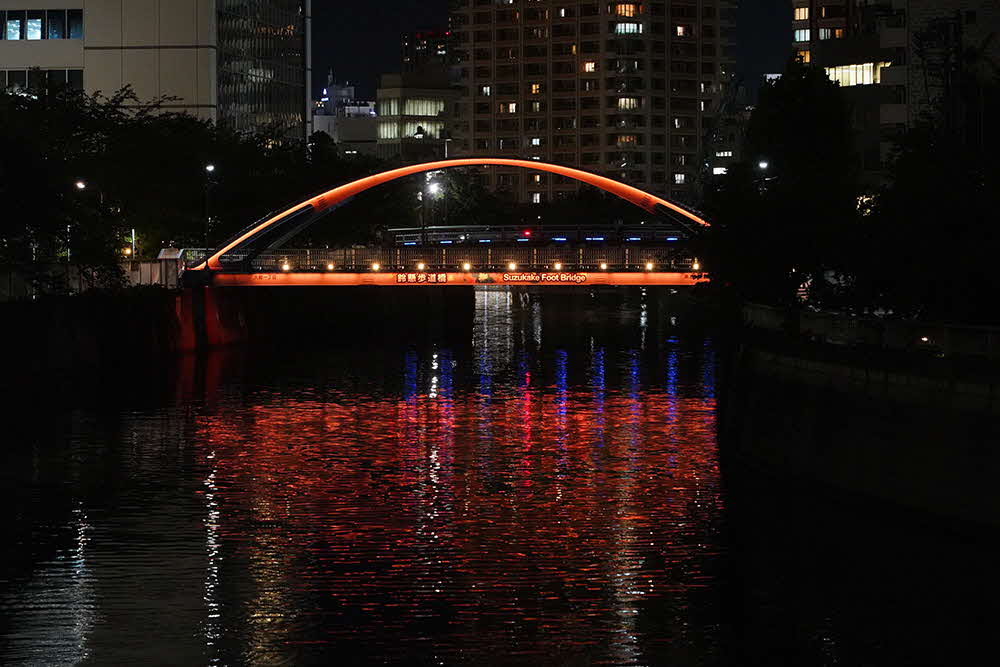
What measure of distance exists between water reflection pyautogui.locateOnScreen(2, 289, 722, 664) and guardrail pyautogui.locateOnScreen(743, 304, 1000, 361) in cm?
407

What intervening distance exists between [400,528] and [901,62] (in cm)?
7445

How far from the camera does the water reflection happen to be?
2709cm

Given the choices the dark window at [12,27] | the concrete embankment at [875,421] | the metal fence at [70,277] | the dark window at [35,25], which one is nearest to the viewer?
the concrete embankment at [875,421]

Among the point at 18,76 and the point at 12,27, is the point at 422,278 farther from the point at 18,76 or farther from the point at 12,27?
the point at 12,27

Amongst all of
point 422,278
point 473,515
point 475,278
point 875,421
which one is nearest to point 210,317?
point 422,278

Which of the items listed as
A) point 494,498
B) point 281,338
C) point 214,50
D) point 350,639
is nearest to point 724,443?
point 494,498

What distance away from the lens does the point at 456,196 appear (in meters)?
159

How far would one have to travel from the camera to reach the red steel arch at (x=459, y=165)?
82.9 meters

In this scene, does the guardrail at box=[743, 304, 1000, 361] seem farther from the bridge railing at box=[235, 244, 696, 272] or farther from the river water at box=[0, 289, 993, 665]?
the bridge railing at box=[235, 244, 696, 272]

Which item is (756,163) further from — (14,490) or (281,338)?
(14,490)

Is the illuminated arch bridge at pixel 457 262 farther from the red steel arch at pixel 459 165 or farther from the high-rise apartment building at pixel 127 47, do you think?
the high-rise apartment building at pixel 127 47

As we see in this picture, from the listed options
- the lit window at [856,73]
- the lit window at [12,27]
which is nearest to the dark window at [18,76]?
the lit window at [12,27]

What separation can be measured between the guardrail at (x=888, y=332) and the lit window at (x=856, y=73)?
8485cm

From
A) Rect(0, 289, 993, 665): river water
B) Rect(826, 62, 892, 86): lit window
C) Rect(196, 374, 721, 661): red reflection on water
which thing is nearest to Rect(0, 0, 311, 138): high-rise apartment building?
Rect(826, 62, 892, 86): lit window
